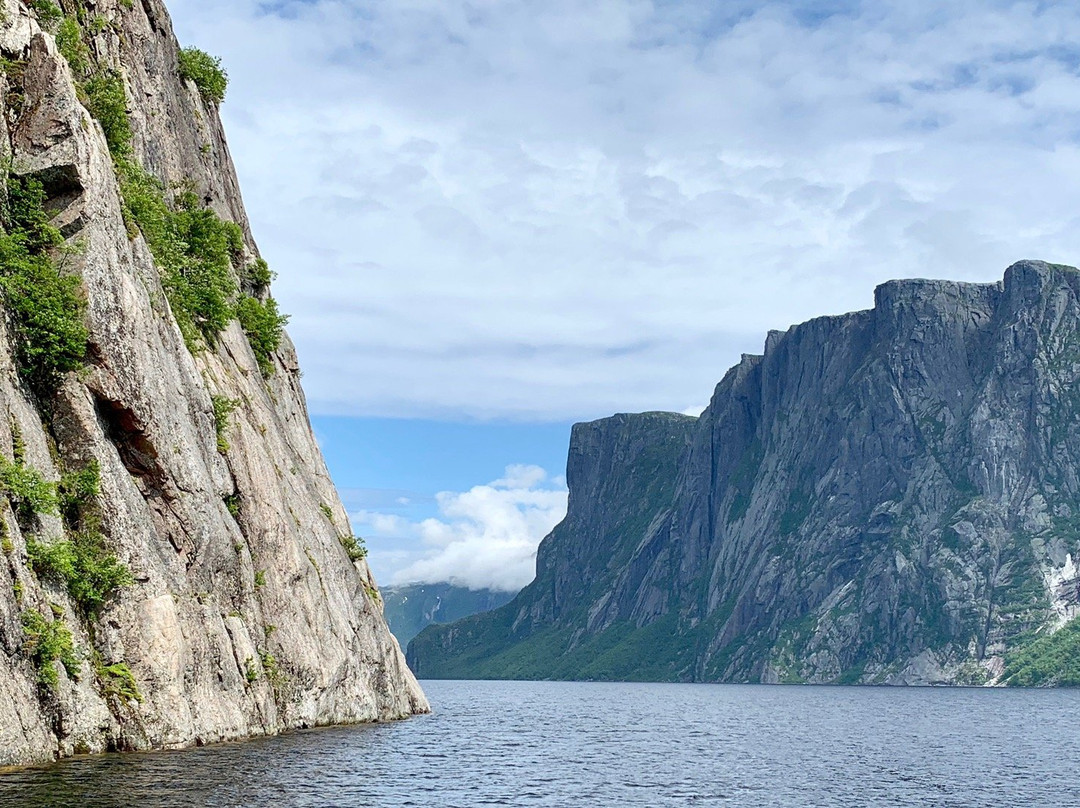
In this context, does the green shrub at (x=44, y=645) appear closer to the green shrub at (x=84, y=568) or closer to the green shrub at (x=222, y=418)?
the green shrub at (x=84, y=568)

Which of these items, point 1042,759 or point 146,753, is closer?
point 146,753

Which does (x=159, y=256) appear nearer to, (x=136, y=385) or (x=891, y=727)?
(x=136, y=385)

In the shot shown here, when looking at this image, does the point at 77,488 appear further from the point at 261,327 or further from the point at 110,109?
the point at 261,327

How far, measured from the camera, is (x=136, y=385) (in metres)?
53.6

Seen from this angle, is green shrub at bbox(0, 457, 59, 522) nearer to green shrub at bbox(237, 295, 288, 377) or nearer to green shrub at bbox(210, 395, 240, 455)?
green shrub at bbox(210, 395, 240, 455)

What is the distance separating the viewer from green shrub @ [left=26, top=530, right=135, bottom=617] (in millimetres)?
45406

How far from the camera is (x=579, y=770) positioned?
2253 inches

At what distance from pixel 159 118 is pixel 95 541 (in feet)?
123

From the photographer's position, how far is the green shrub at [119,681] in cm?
4709

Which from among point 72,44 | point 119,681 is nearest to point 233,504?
point 119,681

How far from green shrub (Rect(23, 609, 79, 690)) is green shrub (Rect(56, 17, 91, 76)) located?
29726mm

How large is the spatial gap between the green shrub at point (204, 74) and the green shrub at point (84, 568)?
47333mm

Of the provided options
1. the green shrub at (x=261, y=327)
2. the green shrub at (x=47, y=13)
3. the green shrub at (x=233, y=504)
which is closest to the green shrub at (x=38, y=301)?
the green shrub at (x=47, y=13)

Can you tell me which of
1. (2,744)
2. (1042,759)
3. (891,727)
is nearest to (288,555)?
(2,744)
